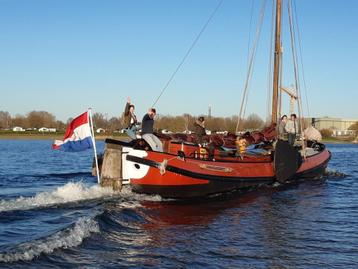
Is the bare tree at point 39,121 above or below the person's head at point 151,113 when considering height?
above

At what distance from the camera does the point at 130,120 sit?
1706 cm

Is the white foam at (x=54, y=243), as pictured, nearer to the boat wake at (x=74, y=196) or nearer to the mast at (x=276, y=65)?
the boat wake at (x=74, y=196)

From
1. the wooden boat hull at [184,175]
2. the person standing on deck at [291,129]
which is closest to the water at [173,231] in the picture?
the wooden boat hull at [184,175]

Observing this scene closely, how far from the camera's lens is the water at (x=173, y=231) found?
9.32 meters

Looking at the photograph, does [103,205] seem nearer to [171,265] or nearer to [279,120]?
[171,265]

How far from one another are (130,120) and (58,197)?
3557 mm

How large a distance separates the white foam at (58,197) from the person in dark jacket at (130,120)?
2248 millimetres

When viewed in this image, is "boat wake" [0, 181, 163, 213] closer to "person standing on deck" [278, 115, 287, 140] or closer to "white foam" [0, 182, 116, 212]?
"white foam" [0, 182, 116, 212]

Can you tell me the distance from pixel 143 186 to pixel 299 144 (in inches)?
438

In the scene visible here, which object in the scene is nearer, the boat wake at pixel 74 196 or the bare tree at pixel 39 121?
the boat wake at pixel 74 196

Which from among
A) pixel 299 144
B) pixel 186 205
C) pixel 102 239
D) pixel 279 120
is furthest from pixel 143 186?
pixel 299 144

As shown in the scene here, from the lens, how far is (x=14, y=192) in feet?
57.4

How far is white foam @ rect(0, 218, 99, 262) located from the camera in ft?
29.5

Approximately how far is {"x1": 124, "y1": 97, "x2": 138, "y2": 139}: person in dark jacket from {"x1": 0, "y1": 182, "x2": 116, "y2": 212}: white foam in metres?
2.25
